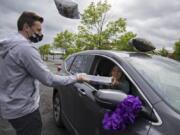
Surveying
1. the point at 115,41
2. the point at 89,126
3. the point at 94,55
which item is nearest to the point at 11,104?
the point at 89,126

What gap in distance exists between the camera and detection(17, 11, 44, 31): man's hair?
2.67 meters

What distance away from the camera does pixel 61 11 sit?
4430 mm

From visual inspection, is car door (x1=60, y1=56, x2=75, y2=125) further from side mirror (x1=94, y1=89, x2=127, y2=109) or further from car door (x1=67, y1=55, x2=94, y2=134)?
side mirror (x1=94, y1=89, x2=127, y2=109)

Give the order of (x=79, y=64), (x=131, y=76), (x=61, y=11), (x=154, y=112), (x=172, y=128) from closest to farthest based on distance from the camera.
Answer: (x=172, y=128)
(x=154, y=112)
(x=131, y=76)
(x=61, y=11)
(x=79, y=64)

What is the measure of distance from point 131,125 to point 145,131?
0.60 ft

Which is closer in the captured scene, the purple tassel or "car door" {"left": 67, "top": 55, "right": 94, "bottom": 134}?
the purple tassel

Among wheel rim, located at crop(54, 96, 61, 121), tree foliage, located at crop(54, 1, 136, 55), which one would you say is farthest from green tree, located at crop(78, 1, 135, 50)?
wheel rim, located at crop(54, 96, 61, 121)

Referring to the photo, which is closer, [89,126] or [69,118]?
[89,126]

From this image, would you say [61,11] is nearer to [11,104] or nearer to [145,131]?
[11,104]

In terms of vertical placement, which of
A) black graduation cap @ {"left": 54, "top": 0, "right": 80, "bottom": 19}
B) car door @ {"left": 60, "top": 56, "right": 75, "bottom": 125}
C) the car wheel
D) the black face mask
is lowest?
the car wheel

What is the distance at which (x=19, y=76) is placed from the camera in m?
2.65

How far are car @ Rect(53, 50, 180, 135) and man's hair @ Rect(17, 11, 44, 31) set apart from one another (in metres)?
0.88

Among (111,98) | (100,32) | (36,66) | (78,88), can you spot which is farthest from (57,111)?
(100,32)

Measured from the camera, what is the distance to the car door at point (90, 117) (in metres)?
2.45
